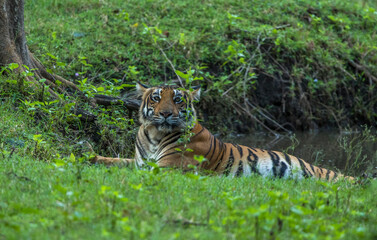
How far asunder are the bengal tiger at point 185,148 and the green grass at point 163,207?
4.13 feet

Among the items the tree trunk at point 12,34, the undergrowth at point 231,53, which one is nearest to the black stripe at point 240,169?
the undergrowth at point 231,53

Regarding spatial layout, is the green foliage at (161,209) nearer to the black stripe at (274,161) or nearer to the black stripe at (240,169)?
the black stripe at (240,169)

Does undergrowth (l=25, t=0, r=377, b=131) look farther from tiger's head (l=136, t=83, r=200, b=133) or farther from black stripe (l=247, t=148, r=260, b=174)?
black stripe (l=247, t=148, r=260, b=174)

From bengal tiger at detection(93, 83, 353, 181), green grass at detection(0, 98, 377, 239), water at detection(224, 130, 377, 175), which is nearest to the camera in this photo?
green grass at detection(0, 98, 377, 239)

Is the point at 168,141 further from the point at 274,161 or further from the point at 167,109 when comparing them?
the point at 274,161

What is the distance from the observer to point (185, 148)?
6.22 metres

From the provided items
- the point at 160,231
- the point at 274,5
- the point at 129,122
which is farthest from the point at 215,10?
the point at 160,231

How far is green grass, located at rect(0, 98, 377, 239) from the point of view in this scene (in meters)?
3.18

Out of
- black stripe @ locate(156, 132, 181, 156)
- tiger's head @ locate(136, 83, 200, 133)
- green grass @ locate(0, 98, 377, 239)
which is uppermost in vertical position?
green grass @ locate(0, 98, 377, 239)

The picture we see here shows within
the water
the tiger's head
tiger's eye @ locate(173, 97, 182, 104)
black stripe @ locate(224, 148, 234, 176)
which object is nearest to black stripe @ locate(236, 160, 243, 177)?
black stripe @ locate(224, 148, 234, 176)

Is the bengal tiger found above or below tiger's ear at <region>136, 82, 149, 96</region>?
below

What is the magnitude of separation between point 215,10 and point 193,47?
6.59 ft

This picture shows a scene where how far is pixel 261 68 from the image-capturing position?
442 inches

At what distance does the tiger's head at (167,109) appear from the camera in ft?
20.6
